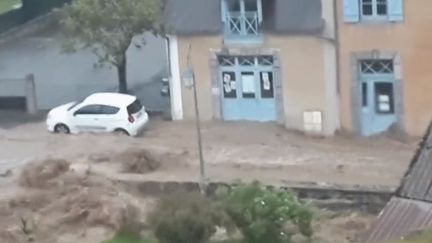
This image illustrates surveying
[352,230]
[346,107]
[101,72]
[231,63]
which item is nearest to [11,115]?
[101,72]

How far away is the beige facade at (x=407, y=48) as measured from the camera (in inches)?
1769

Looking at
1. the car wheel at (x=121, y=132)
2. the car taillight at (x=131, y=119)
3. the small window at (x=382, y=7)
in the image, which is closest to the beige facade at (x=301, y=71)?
the small window at (x=382, y=7)

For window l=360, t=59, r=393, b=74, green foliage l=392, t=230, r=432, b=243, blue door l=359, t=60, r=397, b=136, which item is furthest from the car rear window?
green foliage l=392, t=230, r=432, b=243

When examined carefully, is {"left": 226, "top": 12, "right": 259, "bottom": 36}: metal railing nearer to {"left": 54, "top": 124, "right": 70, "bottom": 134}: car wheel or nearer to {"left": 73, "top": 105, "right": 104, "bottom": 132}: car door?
{"left": 73, "top": 105, "right": 104, "bottom": 132}: car door

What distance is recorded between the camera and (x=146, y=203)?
41750mm

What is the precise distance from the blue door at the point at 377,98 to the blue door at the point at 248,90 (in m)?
3.02

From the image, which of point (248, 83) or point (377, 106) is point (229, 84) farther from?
point (377, 106)

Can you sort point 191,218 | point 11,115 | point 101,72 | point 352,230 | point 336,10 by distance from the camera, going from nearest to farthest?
1. point 191,218
2. point 352,230
3. point 336,10
4. point 11,115
5. point 101,72

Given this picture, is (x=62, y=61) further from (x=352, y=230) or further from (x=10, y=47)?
(x=352, y=230)

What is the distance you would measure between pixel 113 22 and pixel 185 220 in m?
15.1

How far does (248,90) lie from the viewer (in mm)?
47719

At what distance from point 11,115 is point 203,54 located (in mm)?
7804

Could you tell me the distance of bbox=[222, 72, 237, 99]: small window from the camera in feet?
157

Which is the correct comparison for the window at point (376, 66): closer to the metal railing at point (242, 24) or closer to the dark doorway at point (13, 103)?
the metal railing at point (242, 24)
